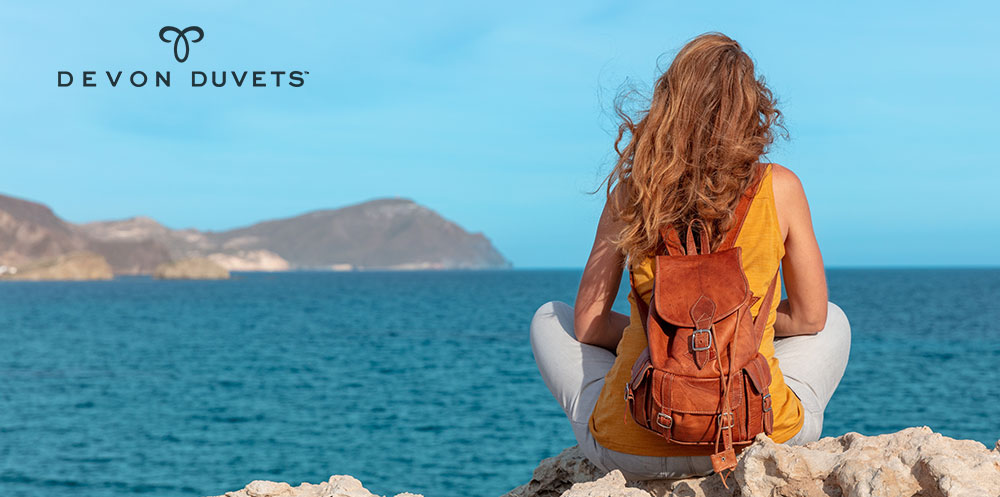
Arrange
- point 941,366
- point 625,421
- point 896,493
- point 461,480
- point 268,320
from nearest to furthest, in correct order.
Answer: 1. point 896,493
2. point 625,421
3. point 461,480
4. point 941,366
5. point 268,320

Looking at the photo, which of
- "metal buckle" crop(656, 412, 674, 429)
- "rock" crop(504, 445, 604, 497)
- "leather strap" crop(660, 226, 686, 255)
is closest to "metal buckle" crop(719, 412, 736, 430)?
"metal buckle" crop(656, 412, 674, 429)

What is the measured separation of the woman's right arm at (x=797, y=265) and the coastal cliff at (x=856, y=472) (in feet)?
1.48

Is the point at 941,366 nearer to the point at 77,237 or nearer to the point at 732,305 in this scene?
the point at 732,305

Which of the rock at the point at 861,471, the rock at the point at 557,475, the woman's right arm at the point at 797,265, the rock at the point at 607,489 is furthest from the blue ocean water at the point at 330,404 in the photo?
the rock at the point at 861,471

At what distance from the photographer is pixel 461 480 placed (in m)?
12.5

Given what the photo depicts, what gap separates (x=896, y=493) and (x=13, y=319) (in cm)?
6193

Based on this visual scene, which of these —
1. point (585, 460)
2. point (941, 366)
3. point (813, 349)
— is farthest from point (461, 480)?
point (941, 366)

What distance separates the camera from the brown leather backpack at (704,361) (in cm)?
248

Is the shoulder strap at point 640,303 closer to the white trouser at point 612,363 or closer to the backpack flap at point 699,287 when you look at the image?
the backpack flap at point 699,287

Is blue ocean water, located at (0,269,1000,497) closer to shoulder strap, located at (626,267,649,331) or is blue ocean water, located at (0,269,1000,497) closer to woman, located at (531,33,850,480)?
woman, located at (531,33,850,480)

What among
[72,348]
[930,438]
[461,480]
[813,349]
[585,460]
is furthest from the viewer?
[72,348]

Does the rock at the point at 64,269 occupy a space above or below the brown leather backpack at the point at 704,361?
above

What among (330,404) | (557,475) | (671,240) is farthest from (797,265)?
(330,404)

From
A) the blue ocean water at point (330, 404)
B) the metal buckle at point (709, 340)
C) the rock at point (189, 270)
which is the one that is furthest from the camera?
the rock at point (189, 270)
